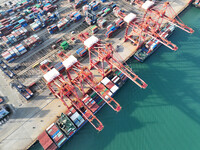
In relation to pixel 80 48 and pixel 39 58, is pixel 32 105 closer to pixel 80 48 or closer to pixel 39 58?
pixel 39 58

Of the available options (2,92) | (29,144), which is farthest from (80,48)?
(29,144)

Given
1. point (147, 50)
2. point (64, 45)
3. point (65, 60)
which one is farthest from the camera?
point (147, 50)

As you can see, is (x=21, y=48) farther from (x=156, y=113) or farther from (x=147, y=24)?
Answer: (x=156, y=113)

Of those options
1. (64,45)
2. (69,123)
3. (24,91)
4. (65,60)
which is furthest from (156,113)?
(24,91)

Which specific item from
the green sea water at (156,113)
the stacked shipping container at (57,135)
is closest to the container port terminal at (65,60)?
the stacked shipping container at (57,135)

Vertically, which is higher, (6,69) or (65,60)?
(6,69)

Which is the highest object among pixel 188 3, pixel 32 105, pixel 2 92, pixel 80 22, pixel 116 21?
pixel 80 22

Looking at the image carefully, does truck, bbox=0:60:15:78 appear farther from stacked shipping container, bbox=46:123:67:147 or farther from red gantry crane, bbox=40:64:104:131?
stacked shipping container, bbox=46:123:67:147
